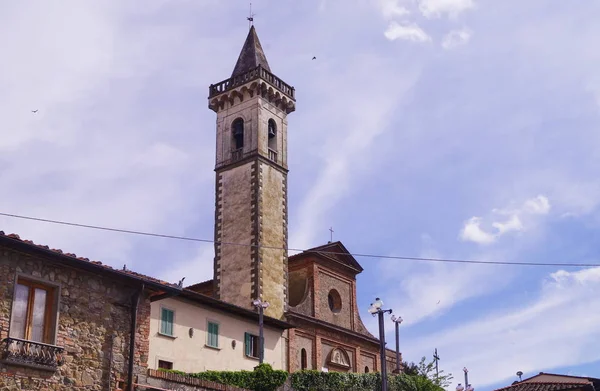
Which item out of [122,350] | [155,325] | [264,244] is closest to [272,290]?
[264,244]

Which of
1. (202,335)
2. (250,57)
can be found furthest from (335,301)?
(202,335)

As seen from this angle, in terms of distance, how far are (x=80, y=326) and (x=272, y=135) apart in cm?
2998

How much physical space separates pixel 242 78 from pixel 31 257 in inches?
1240

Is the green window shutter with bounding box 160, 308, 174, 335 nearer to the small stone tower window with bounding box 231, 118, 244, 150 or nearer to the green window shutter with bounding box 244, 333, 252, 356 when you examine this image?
the green window shutter with bounding box 244, 333, 252, 356

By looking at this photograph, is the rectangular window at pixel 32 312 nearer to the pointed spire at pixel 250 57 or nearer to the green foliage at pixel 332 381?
the green foliage at pixel 332 381

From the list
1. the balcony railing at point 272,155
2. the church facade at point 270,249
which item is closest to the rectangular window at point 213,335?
→ the church facade at point 270,249

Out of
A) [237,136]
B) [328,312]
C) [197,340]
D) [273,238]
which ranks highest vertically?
[237,136]

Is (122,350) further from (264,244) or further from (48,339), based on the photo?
(264,244)

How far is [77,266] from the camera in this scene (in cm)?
2009

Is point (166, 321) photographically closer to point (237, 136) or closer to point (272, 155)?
point (272, 155)

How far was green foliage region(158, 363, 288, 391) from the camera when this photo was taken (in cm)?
2948

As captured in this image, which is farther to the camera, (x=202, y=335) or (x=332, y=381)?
(x=332, y=381)

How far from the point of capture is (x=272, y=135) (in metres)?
49.0

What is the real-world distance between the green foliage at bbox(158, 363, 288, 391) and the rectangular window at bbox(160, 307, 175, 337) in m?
1.93
